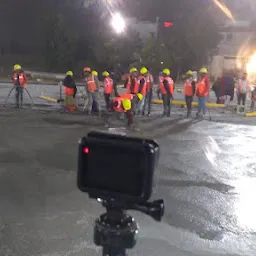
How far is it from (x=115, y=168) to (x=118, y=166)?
0.02m

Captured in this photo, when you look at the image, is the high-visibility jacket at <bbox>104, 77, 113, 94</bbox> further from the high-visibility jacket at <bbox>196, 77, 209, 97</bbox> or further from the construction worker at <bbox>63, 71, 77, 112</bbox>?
the high-visibility jacket at <bbox>196, 77, 209, 97</bbox>

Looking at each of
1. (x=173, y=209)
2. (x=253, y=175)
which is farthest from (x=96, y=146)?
(x=253, y=175)

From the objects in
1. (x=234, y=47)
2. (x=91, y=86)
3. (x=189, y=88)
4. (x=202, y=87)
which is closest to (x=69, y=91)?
(x=91, y=86)

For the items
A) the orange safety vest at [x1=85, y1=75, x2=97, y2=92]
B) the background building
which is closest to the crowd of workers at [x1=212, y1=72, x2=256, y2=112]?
the orange safety vest at [x1=85, y1=75, x2=97, y2=92]

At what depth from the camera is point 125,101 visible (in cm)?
1114

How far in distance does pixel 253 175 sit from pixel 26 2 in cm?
4316

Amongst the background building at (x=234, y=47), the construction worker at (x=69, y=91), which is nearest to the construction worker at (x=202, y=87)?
the construction worker at (x=69, y=91)

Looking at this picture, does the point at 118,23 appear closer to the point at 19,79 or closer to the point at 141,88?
the point at 19,79

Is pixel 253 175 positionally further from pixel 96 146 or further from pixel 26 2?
pixel 26 2

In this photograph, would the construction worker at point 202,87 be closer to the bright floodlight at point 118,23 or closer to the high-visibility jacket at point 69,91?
the high-visibility jacket at point 69,91

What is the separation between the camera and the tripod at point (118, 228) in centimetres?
199

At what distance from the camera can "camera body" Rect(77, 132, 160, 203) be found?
1.94m

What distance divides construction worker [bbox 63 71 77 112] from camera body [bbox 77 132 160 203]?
→ 13430mm

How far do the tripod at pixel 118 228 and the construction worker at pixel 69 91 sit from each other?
530 inches
